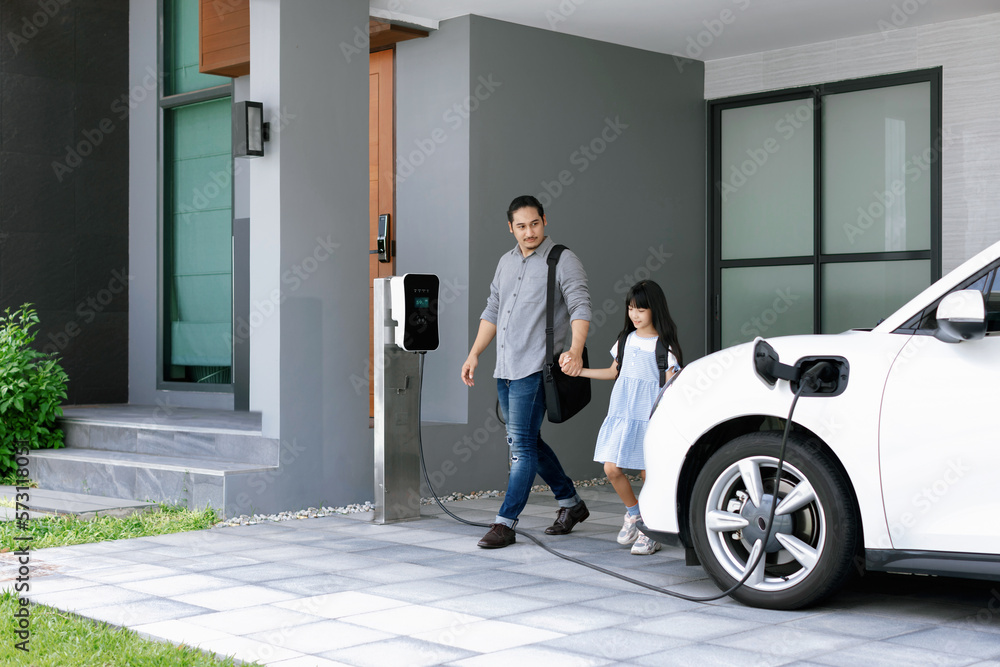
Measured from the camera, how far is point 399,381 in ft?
22.9

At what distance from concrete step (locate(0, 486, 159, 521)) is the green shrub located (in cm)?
87

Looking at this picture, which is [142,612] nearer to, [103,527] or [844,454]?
[103,527]

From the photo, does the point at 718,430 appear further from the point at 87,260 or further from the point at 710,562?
the point at 87,260

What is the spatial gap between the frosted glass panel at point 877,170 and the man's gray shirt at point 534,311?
3.78m

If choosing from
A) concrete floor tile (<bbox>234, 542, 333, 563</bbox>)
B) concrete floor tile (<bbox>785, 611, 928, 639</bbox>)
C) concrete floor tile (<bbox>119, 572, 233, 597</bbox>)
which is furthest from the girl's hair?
concrete floor tile (<bbox>119, 572, 233, 597</bbox>)

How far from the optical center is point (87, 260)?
11016 mm

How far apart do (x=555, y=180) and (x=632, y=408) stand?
334 centimetres

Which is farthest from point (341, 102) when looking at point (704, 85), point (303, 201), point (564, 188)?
point (704, 85)

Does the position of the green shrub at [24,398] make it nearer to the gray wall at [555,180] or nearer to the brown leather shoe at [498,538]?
the gray wall at [555,180]

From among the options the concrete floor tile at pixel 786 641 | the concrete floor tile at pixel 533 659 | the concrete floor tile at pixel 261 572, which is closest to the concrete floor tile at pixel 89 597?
the concrete floor tile at pixel 261 572

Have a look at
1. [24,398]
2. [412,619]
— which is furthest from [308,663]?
[24,398]

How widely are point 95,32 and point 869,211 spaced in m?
7.72

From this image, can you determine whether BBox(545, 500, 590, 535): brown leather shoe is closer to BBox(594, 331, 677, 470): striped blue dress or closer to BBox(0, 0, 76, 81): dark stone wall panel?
BBox(594, 331, 677, 470): striped blue dress

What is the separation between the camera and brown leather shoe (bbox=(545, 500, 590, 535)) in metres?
6.45
